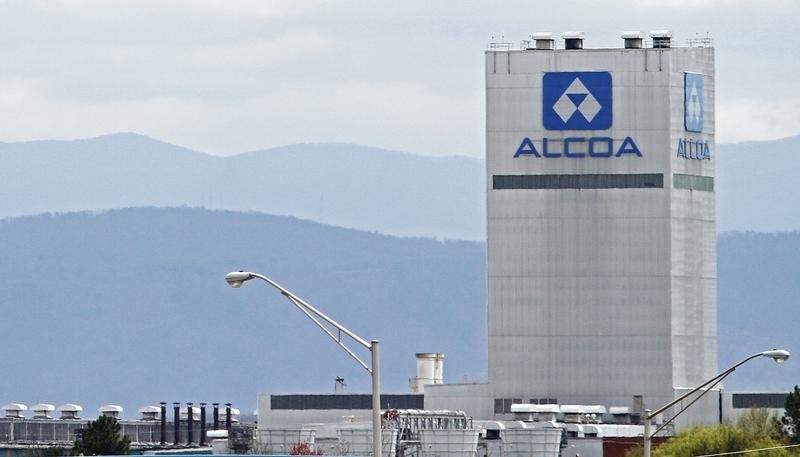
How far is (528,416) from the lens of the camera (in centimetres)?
19700

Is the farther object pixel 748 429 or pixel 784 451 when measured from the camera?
pixel 748 429

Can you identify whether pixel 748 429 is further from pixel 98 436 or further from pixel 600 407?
Answer: pixel 98 436

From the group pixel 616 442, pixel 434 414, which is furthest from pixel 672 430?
pixel 434 414

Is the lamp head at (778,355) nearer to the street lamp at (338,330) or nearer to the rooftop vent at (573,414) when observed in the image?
the street lamp at (338,330)

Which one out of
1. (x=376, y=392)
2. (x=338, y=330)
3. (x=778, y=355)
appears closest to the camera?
(x=338, y=330)

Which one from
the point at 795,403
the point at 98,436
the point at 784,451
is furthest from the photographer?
the point at 98,436

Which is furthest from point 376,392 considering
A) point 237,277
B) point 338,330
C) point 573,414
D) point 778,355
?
point 573,414

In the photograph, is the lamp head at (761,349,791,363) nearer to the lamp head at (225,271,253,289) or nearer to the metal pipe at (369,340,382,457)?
the metal pipe at (369,340,382,457)

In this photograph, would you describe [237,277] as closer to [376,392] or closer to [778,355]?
[376,392]

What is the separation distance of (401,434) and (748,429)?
28.3 m

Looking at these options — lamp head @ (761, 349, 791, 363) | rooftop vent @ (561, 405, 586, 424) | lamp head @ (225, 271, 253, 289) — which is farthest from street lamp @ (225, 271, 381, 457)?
rooftop vent @ (561, 405, 586, 424)

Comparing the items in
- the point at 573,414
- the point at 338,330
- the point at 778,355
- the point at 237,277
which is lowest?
the point at 573,414

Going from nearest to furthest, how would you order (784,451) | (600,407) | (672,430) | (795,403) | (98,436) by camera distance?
1. (784,451)
2. (795,403)
3. (98,436)
4. (672,430)
5. (600,407)

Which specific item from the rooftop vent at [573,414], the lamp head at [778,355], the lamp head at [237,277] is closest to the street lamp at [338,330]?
the lamp head at [237,277]
